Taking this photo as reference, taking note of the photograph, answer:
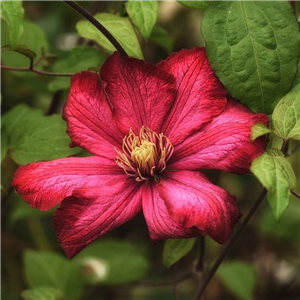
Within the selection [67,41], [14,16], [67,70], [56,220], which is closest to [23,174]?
[56,220]

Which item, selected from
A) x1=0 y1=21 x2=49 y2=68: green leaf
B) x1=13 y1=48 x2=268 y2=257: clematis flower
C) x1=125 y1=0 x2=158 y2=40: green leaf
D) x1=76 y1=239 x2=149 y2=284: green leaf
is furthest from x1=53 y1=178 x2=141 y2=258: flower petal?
x1=76 y1=239 x2=149 y2=284: green leaf

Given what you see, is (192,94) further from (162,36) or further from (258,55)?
(162,36)

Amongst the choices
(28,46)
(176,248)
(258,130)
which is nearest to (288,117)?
(258,130)

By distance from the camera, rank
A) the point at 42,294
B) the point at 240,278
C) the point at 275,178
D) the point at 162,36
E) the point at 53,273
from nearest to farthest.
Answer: the point at 275,178 → the point at 42,294 → the point at 162,36 → the point at 53,273 → the point at 240,278

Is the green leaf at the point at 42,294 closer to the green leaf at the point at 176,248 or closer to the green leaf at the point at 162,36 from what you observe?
the green leaf at the point at 176,248

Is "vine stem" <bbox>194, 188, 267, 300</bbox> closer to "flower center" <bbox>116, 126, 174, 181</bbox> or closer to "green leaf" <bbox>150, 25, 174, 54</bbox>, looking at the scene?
"flower center" <bbox>116, 126, 174, 181</bbox>

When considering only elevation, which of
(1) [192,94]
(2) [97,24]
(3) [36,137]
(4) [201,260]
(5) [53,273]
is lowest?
(5) [53,273]

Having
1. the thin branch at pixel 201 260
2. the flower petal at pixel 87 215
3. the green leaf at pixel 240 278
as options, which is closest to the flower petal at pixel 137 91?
the flower petal at pixel 87 215
